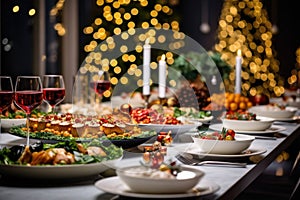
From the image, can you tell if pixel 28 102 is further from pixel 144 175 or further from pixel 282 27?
pixel 282 27

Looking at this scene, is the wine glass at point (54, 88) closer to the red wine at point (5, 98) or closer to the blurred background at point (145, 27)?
the red wine at point (5, 98)

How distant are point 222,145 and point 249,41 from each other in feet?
18.7

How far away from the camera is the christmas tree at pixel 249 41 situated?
22.8 feet

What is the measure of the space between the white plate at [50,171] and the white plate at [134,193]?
0.42 ft

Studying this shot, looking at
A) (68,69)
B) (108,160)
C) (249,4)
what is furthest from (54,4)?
Answer: (108,160)

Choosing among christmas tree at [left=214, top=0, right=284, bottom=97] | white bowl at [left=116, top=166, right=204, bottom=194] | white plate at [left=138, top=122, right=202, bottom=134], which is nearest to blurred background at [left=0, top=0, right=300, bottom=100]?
christmas tree at [left=214, top=0, right=284, bottom=97]

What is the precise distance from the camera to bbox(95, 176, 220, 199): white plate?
1061 mm

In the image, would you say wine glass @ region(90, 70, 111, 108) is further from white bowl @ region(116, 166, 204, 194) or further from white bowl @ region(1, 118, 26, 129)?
white bowl @ region(116, 166, 204, 194)

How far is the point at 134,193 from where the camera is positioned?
1.08 metres

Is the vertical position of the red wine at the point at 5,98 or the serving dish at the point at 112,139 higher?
the red wine at the point at 5,98

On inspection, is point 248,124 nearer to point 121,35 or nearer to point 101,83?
point 101,83

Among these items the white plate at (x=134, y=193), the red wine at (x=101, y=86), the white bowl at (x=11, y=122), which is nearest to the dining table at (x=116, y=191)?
the white plate at (x=134, y=193)

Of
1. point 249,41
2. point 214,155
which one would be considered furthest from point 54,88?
point 249,41

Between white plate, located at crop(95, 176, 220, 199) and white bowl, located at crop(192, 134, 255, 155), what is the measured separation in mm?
456
